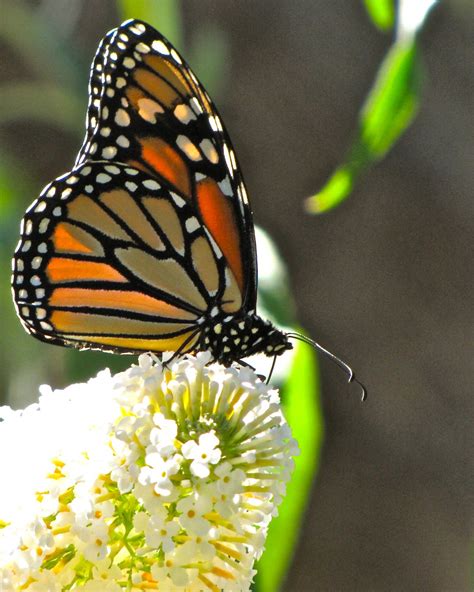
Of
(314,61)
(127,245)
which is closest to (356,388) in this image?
(314,61)

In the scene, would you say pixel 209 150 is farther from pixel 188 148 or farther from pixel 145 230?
pixel 145 230

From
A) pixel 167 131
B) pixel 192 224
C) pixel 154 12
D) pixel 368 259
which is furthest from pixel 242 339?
pixel 368 259

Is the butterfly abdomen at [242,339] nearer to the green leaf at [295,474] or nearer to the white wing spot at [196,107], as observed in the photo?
the green leaf at [295,474]

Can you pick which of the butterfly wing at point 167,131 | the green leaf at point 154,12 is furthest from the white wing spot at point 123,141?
the green leaf at point 154,12

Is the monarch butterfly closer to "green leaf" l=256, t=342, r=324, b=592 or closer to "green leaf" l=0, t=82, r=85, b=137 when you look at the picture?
"green leaf" l=256, t=342, r=324, b=592

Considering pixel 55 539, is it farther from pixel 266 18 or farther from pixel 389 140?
pixel 266 18
